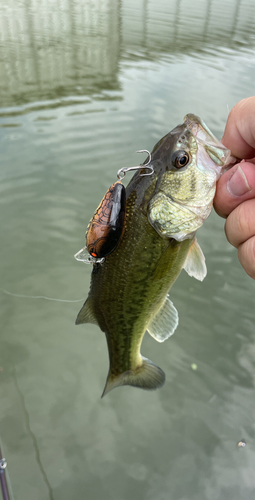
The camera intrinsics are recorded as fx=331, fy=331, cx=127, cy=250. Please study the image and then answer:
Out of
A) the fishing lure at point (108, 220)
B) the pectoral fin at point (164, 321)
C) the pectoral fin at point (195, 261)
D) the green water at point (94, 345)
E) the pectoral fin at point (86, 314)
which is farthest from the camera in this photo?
the green water at point (94, 345)

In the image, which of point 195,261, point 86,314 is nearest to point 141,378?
point 86,314

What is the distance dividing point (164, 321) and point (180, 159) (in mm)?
1135

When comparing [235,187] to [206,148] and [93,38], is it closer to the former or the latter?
[206,148]

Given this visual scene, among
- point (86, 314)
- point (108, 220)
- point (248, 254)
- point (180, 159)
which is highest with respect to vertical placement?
point (180, 159)

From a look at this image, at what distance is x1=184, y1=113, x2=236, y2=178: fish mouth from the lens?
5.43 ft

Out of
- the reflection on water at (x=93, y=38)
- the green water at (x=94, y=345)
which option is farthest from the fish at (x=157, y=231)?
the reflection on water at (x=93, y=38)

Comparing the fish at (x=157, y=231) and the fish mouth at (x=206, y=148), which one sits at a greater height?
the fish mouth at (x=206, y=148)

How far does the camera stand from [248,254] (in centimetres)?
188

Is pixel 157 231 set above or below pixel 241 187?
below

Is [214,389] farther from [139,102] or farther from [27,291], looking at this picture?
[139,102]

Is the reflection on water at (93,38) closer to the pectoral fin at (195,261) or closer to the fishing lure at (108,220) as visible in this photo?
the pectoral fin at (195,261)

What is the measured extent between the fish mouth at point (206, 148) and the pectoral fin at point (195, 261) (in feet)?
1.60

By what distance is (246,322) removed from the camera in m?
3.95

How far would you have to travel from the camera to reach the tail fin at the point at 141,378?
2.28 metres
